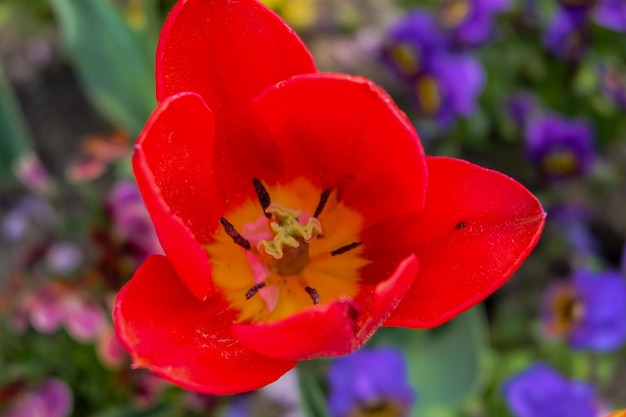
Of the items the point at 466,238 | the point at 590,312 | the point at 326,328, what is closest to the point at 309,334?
the point at 326,328

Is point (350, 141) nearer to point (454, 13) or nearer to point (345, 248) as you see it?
point (345, 248)

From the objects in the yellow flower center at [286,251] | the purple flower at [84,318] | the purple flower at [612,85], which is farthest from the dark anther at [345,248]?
the purple flower at [612,85]

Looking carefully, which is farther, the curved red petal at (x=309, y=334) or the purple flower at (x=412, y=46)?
the purple flower at (x=412, y=46)

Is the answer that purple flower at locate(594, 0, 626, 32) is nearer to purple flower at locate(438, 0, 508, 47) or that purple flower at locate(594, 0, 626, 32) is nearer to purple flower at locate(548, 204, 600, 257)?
purple flower at locate(438, 0, 508, 47)

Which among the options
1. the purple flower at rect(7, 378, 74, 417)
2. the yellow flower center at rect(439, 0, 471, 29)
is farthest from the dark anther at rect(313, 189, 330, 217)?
the yellow flower center at rect(439, 0, 471, 29)

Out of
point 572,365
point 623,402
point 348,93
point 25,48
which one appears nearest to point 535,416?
point 572,365

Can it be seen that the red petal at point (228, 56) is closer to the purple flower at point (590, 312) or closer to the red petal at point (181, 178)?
the red petal at point (181, 178)

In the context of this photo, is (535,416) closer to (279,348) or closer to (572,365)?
(572,365)
